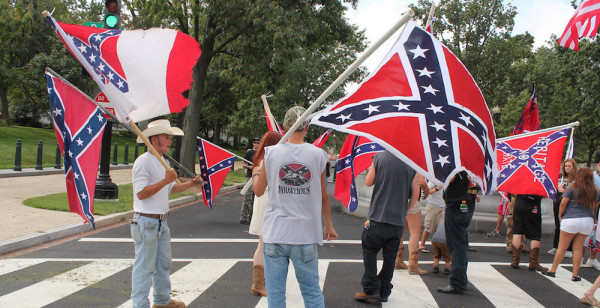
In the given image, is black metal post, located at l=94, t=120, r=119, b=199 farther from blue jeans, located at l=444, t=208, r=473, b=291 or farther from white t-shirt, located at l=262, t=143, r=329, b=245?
white t-shirt, located at l=262, t=143, r=329, b=245

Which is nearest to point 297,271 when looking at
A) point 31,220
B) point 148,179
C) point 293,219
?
point 293,219

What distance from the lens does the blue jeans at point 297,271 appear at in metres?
3.59

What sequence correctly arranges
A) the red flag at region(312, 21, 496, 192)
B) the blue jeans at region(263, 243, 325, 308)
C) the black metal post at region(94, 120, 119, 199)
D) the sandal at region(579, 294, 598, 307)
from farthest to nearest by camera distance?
the black metal post at region(94, 120, 119, 199)
the sandal at region(579, 294, 598, 307)
the red flag at region(312, 21, 496, 192)
the blue jeans at region(263, 243, 325, 308)

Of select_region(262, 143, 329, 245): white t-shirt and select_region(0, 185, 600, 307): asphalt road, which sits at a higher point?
select_region(262, 143, 329, 245): white t-shirt

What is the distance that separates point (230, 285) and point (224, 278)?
33cm

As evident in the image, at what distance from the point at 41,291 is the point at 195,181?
232cm

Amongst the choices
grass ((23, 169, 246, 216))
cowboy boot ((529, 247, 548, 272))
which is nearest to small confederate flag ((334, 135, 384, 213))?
cowboy boot ((529, 247, 548, 272))

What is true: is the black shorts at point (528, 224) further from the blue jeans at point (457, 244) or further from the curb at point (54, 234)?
the curb at point (54, 234)

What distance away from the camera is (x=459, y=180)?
602 centimetres

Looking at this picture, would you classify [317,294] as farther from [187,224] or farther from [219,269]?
[187,224]

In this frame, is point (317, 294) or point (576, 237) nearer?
point (317, 294)

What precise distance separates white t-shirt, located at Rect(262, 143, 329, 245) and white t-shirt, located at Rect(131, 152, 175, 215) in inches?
52.6

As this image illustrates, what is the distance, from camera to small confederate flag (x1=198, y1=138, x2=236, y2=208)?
8.20 meters

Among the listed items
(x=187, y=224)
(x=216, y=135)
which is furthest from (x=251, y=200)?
(x=216, y=135)
